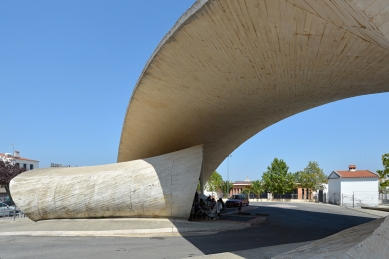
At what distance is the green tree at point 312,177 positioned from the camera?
53344mm

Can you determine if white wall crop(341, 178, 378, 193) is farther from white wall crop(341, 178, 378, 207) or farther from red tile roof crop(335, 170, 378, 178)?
red tile roof crop(335, 170, 378, 178)

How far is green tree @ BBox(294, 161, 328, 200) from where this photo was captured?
53.3m

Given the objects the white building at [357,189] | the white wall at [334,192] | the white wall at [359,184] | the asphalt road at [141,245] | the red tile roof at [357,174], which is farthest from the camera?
the white wall at [334,192]

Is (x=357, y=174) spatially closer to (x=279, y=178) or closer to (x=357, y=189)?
(x=357, y=189)

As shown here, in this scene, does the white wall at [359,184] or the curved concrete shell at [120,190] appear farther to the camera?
the white wall at [359,184]

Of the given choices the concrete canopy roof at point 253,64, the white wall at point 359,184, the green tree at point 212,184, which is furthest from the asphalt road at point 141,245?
the green tree at point 212,184

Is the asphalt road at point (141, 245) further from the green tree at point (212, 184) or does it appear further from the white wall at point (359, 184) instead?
the green tree at point (212, 184)

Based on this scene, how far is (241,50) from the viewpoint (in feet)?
28.6

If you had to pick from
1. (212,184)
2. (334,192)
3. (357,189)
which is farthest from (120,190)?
(212,184)

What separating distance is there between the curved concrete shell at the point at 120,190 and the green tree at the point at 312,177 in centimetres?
4160

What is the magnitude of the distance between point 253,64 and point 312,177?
4745cm

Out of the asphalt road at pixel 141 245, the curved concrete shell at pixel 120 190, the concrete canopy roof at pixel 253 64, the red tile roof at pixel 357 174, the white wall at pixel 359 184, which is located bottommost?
the asphalt road at pixel 141 245

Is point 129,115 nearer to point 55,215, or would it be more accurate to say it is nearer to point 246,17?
point 55,215

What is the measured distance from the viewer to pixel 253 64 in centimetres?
965
